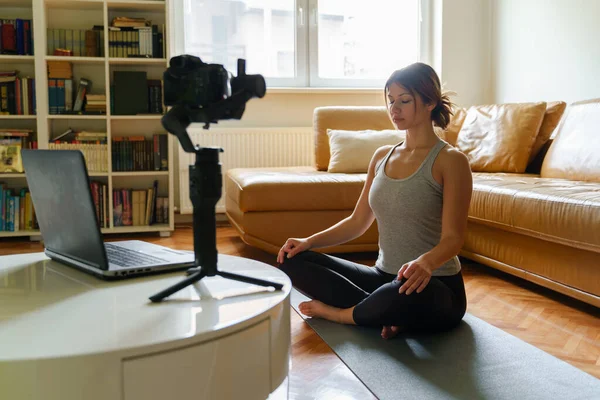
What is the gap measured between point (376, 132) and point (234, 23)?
1512mm

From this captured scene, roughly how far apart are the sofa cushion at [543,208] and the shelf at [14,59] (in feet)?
9.33

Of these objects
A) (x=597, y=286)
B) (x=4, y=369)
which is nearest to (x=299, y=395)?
(x=4, y=369)

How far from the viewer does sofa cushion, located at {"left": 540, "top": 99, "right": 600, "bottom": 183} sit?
9.68 feet

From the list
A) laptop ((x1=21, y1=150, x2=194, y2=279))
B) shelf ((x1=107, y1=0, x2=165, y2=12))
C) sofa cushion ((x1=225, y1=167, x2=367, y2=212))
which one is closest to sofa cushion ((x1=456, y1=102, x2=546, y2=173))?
sofa cushion ((x1=225, y1=167, x2=367, y2=212))

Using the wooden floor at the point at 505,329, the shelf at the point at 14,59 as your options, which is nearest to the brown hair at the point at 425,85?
the wooden floor at the point at 505,329

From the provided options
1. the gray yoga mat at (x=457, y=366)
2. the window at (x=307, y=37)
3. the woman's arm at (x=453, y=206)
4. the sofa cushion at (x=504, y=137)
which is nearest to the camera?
the gray yoga mat at (x=457, y=366)

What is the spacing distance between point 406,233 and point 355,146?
177 centimetres

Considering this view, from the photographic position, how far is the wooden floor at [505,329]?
1.61 metres

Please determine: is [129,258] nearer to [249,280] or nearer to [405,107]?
[249,280]

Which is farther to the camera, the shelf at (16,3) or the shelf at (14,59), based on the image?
the shelf at (16,3)

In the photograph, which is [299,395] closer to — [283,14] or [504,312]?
[504,312]

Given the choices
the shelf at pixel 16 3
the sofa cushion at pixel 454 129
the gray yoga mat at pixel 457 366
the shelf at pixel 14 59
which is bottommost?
the gray yoga mat at pixel 457 366

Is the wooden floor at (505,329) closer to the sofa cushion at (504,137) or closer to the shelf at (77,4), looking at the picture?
the sofa cushion at (504,137)

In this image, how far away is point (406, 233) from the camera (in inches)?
76.9
